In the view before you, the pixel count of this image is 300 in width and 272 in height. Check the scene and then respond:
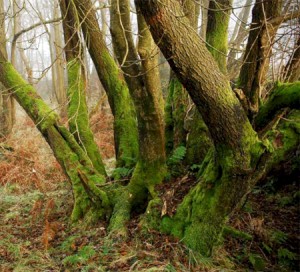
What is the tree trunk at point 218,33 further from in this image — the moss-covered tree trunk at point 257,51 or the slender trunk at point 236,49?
the moss-covered tree trunk at point 257,51

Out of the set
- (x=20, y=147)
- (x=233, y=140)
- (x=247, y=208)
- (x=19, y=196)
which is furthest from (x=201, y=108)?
(x=20, y=147)

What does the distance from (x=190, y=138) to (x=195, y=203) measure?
1.24 m

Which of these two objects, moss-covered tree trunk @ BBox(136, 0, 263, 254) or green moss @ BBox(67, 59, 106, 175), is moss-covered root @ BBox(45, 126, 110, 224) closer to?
green moss @ BBox(67, 59, 106, 175)

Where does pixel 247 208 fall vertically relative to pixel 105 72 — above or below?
below

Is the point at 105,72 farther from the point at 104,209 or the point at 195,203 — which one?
the point at 195,203

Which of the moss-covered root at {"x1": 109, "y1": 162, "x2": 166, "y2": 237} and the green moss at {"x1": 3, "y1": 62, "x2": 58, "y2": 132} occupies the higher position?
the green moss at {"x1": 3, "y1": 62, "x2": 58, "y2": 132}

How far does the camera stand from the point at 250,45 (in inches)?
141

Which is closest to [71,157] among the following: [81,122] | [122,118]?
[81,122]

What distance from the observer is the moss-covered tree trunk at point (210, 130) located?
8.60 feet

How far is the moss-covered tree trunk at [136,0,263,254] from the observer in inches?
103

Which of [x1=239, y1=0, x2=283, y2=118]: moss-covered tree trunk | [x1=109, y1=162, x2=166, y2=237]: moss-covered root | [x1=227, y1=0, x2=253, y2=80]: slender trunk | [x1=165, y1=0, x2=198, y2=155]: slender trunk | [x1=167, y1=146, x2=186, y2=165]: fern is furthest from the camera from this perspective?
[x1=165, y1=0, x2=198, y2=155]: slender trunk

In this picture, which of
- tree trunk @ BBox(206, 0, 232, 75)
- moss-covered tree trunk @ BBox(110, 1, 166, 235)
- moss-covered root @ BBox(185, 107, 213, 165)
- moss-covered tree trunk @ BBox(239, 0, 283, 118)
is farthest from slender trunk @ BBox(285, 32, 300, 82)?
moss-covered tree trunk @ BBox(110, 1, 166, 235)

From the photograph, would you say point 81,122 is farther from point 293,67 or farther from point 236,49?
point 293,67

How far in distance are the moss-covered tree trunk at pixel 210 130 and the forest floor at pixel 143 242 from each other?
0.88 feet
